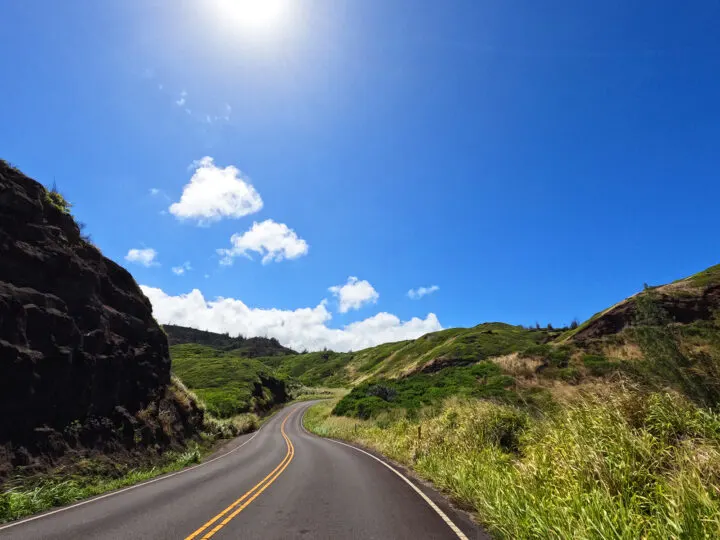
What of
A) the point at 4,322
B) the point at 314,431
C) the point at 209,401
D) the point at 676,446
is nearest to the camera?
the point at 676,446

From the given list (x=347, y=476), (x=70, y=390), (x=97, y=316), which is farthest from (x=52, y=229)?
(x=347, y=476)

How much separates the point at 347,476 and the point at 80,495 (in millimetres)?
8502

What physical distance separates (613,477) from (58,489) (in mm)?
14647

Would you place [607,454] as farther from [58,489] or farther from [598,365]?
[598,365]

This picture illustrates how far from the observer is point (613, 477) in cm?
612

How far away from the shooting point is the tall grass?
189 inches

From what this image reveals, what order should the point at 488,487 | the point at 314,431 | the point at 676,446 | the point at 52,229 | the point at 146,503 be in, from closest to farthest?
the point at 676,446 < the point at 488,487 < the point at 146,503 < the point at 52,229 < the point at 314,431

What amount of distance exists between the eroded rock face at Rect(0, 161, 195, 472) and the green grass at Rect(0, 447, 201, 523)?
1385 millimetres

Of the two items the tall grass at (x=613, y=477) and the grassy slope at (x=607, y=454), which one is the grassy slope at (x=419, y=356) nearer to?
the grassy slope at (x=607, y=454)

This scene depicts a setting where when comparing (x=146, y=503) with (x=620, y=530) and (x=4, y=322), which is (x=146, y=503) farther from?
(x=620, y=530)

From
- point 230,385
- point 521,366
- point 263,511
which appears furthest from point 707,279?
point 230,385

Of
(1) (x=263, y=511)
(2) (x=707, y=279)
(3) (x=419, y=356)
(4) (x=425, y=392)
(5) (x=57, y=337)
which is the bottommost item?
(1) (x=263, y=511)

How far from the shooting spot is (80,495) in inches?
454

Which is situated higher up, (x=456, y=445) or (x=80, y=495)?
(x=456, y=445)
